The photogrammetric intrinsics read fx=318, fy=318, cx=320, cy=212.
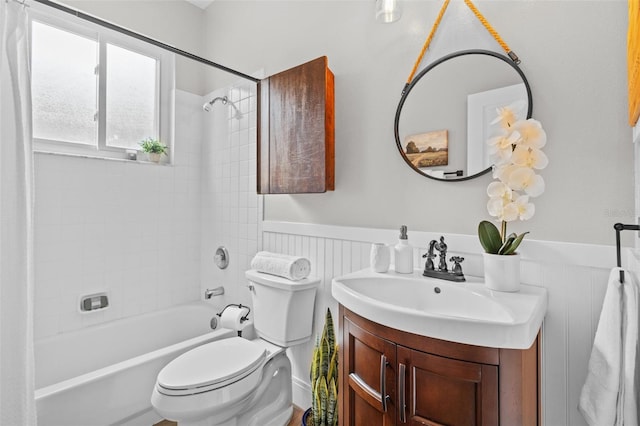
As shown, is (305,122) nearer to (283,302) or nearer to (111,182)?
(283,302)

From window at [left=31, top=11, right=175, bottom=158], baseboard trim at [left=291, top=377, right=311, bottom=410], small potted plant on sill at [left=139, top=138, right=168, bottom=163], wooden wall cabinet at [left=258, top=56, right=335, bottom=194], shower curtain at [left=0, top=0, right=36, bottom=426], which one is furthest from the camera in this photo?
small potted plant on sill at [left=139, top=138, right=168, bottom=163]

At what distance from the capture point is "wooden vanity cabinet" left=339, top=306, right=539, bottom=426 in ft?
2.57

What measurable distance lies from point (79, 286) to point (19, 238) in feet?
3.53

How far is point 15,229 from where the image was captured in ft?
3.77

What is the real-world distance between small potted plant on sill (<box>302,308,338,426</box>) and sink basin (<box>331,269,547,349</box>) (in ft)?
1.44

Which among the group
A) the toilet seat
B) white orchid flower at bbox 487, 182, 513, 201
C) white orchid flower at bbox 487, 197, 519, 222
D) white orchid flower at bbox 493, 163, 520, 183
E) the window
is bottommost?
the toilet seat

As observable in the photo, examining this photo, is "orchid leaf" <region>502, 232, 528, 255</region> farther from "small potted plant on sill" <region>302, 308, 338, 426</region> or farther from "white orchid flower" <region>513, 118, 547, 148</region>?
"small potted plant on sill" <region>302, 308, 338, 426</region>

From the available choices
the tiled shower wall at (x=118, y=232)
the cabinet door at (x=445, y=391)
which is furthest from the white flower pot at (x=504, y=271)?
the tiled shower wall at (x=118, y=232)

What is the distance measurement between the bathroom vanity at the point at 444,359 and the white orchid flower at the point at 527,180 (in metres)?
0.34

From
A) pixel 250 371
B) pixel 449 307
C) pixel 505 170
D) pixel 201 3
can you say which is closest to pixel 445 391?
pixel 449 307

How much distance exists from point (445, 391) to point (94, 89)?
9.02 feet

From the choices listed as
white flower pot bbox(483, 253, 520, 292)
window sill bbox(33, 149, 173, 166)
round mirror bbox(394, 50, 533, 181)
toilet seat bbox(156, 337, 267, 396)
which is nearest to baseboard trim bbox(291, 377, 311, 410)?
toilet seat bbox(156, 337, 267, 396)

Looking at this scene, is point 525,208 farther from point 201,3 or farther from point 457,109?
point 201,3

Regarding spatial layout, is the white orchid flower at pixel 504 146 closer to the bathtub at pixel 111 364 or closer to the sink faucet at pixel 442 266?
the sink faucet at pixel 442 266
